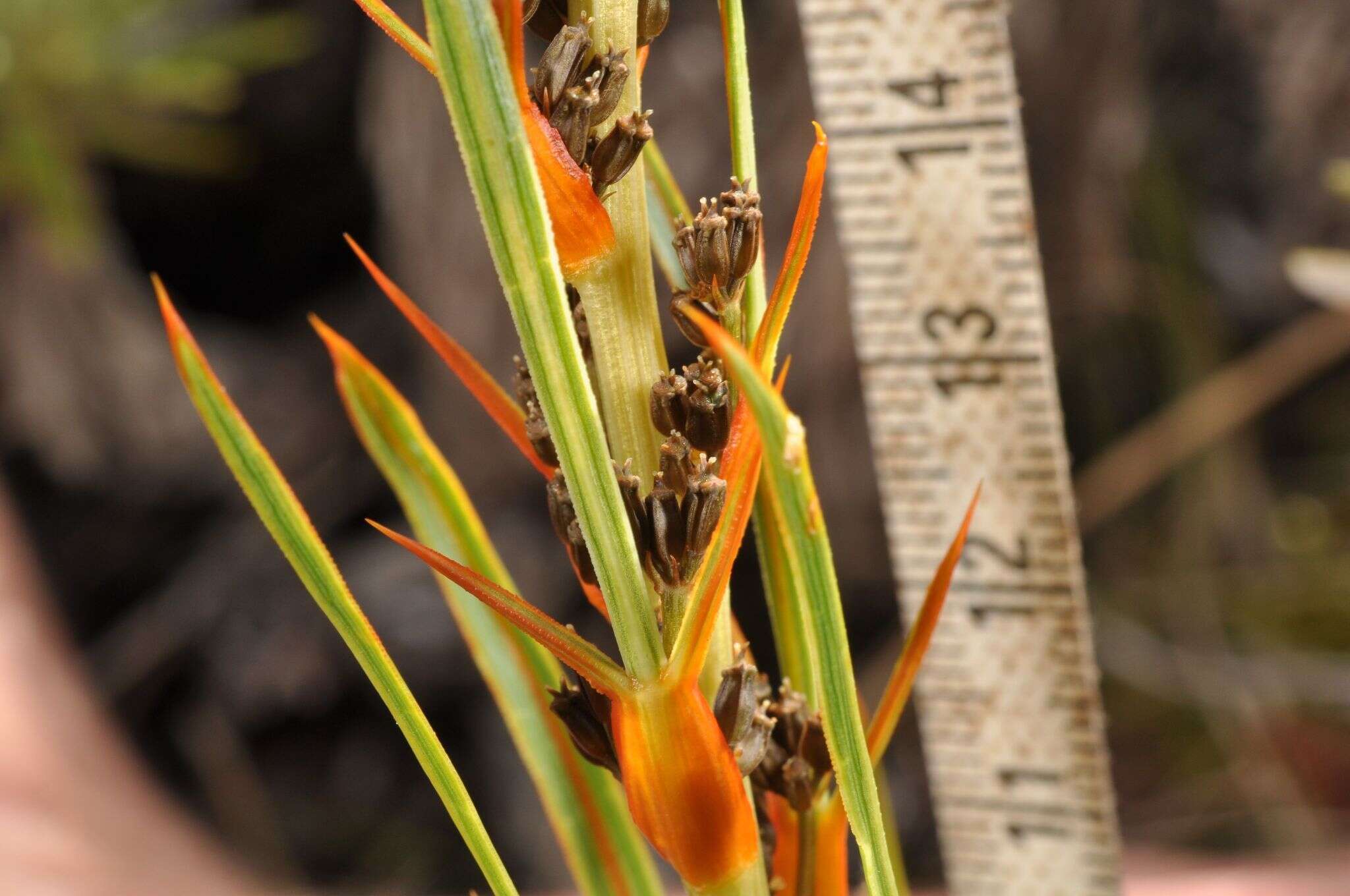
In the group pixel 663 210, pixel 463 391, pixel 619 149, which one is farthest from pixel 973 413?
pixel 463 391

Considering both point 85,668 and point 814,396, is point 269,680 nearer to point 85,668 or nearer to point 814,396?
point 85,668

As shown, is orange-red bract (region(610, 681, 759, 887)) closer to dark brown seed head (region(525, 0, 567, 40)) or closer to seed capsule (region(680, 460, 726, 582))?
seed capsule (region(680, 460, 726, 582))

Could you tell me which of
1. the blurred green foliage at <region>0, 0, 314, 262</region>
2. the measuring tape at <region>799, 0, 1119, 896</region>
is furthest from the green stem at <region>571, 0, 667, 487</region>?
the blurred green foliage at <region>0, 0, 314, 262</region>

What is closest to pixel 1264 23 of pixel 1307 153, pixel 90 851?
pixel 1307 153

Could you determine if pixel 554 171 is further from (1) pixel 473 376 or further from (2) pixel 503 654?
(2) pixel 503 654

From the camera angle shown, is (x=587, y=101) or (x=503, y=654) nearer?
(x=587, y=101)

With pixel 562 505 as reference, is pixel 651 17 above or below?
above

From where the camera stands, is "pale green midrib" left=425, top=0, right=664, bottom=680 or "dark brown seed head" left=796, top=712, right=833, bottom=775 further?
"dark brown seed head" left=796, top=712, right=833, bottom=775
